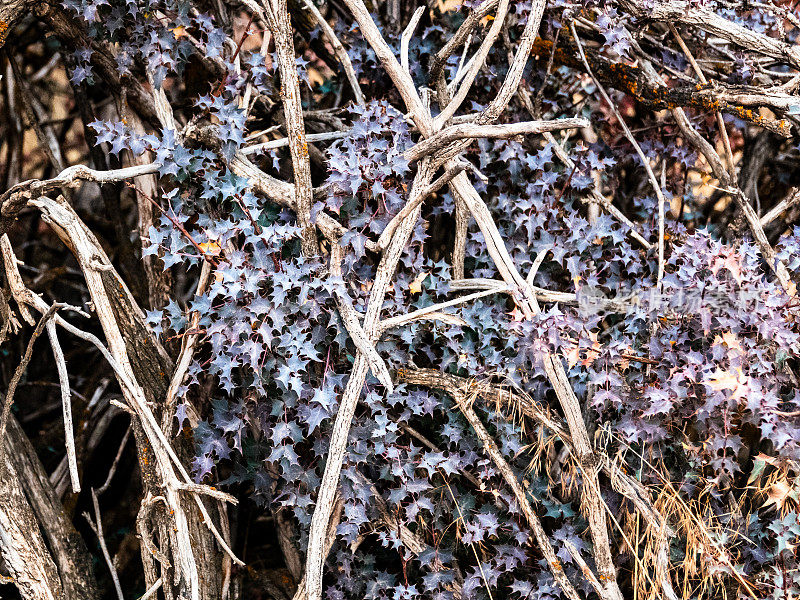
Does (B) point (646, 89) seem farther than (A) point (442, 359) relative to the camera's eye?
Yes

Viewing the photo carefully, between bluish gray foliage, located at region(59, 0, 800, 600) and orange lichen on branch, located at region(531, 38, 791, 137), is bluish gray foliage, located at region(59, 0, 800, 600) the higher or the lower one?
the lower one

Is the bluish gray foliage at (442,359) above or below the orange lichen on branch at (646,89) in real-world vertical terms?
below

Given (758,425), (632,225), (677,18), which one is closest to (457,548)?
(758,425)

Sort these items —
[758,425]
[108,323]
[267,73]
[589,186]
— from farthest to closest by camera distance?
[589,186] < [267,73] < [108,323] < [758,425]

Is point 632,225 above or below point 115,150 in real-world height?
below

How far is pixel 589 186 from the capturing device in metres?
1.64

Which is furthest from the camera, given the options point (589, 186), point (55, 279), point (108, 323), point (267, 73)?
point (55, 279)

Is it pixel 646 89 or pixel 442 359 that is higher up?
pixel 646 89

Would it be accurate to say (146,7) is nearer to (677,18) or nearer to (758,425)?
(677,18)

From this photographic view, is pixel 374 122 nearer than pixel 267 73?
Yes

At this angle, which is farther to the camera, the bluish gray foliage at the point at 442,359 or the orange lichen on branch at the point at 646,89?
the orange lichen on branch at the point at 646,89

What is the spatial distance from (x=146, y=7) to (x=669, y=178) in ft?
4.52

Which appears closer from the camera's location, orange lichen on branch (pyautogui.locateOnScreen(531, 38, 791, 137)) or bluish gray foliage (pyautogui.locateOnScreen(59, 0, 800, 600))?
bluish gray foliage (pyautogui.locateOnScreen(59, 0, 800, 600))

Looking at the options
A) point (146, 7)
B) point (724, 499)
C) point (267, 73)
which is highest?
point (146, 7)
